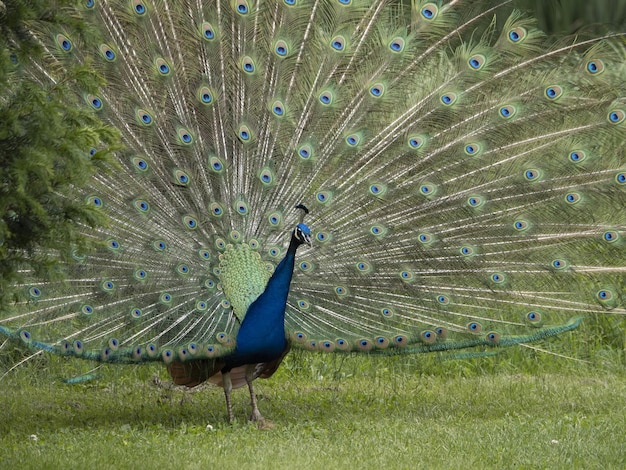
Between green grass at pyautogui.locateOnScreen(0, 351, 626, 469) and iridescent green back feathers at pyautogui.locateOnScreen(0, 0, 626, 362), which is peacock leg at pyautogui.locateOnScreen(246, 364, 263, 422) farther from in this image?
iridescent green back feathers at pyautogui.locateOnScreen(0, 0, 626, 362)

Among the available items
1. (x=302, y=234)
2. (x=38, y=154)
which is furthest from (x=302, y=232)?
(x=38, y=154)

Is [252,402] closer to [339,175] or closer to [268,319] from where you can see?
[268,319]

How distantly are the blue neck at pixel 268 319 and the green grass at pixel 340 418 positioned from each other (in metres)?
0.48

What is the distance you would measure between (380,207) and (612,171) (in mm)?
1398

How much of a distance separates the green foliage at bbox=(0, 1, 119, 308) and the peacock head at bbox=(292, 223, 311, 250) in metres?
1.84

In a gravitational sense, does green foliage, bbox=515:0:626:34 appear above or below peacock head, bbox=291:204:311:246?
above

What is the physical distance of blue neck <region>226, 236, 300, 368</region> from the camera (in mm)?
6441

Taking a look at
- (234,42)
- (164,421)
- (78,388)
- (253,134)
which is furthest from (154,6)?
(78,388)

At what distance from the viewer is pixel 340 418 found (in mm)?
7062

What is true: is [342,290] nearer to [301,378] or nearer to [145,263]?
[145,263]

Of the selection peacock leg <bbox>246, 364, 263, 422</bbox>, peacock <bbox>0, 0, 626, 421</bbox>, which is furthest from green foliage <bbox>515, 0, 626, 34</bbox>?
peacock leg <bbox>246, 364, 263, 422</bbox>

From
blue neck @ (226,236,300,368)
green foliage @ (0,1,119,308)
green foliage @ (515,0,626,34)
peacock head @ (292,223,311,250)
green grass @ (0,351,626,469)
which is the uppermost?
green foliage @ (515,0,626,34)

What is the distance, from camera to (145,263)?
21.6 feet

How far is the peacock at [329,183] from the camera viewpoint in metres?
6.52
